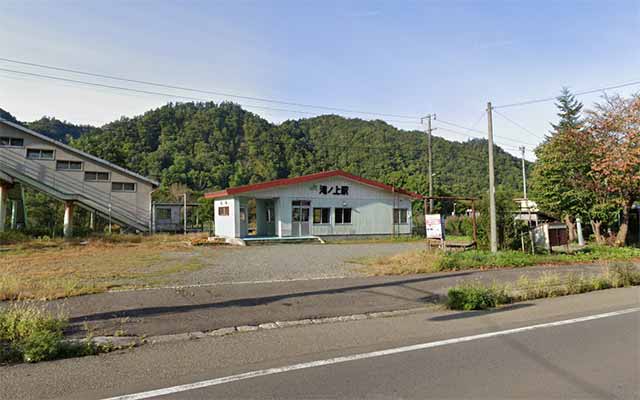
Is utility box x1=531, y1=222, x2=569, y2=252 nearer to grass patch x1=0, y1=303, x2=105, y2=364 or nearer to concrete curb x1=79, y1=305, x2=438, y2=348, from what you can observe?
concrete curb x1=79, y1=305, x2=438, y2=348

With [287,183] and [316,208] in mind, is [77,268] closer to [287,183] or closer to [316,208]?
[287,183]

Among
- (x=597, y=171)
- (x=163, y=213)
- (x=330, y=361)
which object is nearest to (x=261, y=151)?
(x=163, y=213)

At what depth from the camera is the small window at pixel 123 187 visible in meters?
32.4

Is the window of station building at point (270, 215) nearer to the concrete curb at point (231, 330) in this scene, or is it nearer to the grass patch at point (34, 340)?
the concrete curb at point (231, 330)

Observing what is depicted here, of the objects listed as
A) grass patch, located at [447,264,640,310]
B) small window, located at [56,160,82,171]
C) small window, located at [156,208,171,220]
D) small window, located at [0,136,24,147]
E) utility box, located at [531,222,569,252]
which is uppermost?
small window, located at [0,136,24,147]

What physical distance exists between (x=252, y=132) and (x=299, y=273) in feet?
196

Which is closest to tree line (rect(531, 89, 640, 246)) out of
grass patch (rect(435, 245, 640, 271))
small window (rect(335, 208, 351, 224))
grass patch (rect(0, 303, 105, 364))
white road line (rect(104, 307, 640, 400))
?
grass patch (rect(435, 245, 640, 271))

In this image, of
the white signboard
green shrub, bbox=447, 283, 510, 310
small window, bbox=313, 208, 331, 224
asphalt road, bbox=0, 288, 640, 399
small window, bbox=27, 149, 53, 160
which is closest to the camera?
asphalt road, bbox=0, 288, 640, 399

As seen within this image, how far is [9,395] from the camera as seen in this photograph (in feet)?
13.1

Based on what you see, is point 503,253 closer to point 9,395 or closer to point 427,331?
point 427,331

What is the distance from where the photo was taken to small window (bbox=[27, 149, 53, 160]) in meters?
30.5

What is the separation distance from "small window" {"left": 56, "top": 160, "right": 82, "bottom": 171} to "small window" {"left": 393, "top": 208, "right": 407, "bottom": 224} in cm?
2213

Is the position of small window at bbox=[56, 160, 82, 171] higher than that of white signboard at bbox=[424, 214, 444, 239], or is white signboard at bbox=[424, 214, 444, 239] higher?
small window at bbox=[56, 160, 82, 171]

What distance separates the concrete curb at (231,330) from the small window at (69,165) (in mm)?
29622
